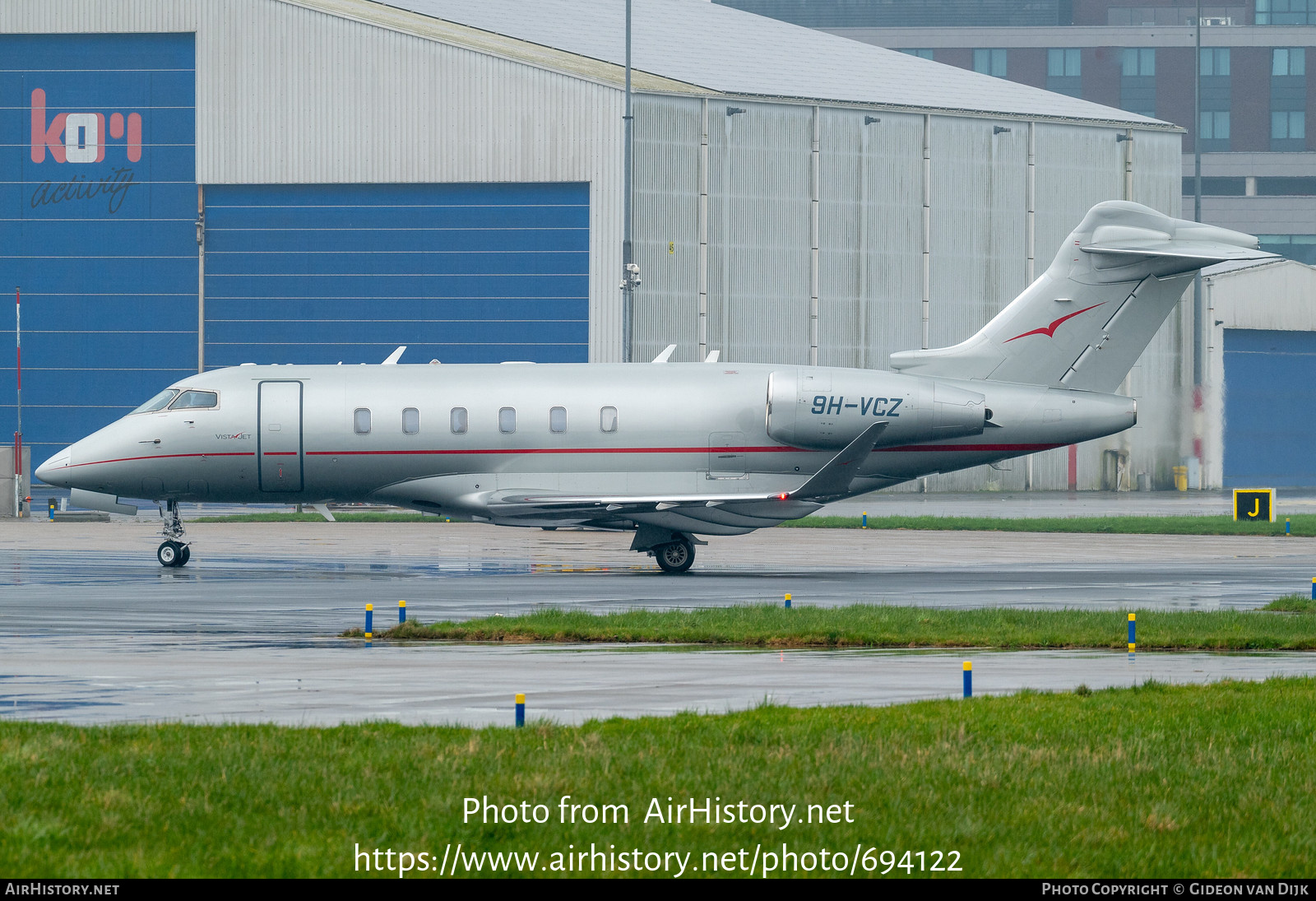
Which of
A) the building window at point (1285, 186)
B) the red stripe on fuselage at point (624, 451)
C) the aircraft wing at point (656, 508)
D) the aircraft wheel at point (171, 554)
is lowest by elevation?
the aircraft wheel at point (171, 554)

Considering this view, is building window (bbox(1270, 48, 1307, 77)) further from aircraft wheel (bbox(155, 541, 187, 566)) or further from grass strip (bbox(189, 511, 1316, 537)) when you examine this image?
aircraft wheel (bbox(155, 541, 187, 566))

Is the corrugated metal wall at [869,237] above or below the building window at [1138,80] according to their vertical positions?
below

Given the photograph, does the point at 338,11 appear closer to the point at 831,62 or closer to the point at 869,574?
the point at 831,62

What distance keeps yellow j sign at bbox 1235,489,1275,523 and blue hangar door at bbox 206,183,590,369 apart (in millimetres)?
27515

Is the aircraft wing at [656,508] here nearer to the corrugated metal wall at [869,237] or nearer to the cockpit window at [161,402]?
the cockpit window at [161,402]

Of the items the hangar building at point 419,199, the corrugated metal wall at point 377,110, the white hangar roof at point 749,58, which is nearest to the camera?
the corrugated metal wall at point 377,110

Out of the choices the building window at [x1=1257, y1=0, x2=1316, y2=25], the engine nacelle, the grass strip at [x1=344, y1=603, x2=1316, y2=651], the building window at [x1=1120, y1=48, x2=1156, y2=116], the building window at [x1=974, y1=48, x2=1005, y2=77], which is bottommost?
the grass strip at [x1=344, y1=603, x2=1316, y2=651]

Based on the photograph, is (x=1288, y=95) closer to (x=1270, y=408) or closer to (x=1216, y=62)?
(x=1216, y=62)

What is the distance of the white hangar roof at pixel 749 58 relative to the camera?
62.8 metres

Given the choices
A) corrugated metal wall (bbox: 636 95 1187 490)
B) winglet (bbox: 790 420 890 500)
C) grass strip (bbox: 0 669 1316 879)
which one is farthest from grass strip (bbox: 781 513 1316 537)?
grass strip (bbox: 0 669 1316 879)

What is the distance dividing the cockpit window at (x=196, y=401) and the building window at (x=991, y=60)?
10608cm

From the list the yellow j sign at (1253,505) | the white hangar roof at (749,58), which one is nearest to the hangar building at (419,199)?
the white hangar roof at (749,58)

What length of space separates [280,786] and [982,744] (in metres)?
4.72

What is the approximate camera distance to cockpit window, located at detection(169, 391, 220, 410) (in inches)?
1187
